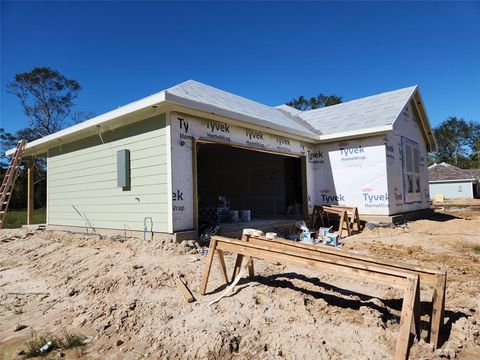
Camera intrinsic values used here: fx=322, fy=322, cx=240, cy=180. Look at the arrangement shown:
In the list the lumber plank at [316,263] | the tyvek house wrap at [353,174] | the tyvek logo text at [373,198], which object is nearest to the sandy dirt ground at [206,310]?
the lumber plank at [316,263]

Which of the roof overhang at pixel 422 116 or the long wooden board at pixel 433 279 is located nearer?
the long wooden board at pixel 433 279

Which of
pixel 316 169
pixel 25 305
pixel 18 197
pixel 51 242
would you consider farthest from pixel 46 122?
pixel 25 305

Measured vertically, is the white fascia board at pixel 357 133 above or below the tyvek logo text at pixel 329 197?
above

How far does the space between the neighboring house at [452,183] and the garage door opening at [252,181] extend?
34711 millimetres

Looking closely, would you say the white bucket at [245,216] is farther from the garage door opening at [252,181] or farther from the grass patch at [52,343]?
the grass patch at [52,343]

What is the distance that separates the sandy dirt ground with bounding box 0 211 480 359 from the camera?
10.5ft

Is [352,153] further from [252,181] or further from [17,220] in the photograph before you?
[17,220]

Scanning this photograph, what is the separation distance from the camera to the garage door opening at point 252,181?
1312 cm

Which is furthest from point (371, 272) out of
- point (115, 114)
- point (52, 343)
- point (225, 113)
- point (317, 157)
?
point (317, 157)

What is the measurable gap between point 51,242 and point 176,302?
20.8 feet

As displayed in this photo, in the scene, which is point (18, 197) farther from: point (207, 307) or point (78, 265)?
point (207, 307)

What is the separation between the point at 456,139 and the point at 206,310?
244 feet

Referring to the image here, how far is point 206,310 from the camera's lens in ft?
13.0

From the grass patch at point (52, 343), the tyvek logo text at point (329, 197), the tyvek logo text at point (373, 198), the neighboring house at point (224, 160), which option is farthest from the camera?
the tyvek logo text at point (329, 197)
